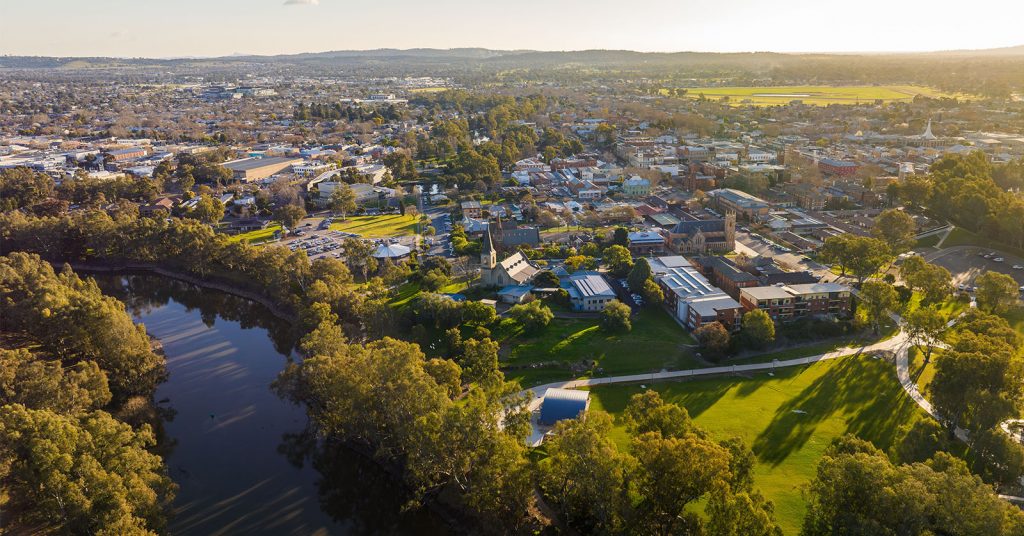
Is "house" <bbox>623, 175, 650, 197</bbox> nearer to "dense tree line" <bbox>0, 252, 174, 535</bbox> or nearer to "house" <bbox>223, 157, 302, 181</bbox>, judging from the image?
"house" <bbox>223, 157, 302, 181</bbox>

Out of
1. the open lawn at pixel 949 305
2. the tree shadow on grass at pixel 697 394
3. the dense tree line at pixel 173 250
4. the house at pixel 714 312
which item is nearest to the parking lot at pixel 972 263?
the open lawn at pixel 949 305

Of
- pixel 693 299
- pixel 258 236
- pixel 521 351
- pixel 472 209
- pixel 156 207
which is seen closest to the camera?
pixel 521 351

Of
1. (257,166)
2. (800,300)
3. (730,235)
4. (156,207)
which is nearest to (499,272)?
(800,300)

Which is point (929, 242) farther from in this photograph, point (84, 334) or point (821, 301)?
point (84, 334)

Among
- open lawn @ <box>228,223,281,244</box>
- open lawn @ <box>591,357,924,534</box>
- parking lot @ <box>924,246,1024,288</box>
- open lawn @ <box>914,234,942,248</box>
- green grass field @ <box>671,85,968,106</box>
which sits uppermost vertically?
green grass field @ <box>671,85,968,106</box>

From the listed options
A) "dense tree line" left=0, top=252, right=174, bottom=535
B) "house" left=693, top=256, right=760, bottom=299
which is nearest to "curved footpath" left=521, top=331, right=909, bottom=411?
"house" left=693, top=256, right=760, bottom=299

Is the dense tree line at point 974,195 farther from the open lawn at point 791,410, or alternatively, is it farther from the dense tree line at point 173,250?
the dense tree line at point 173,250
